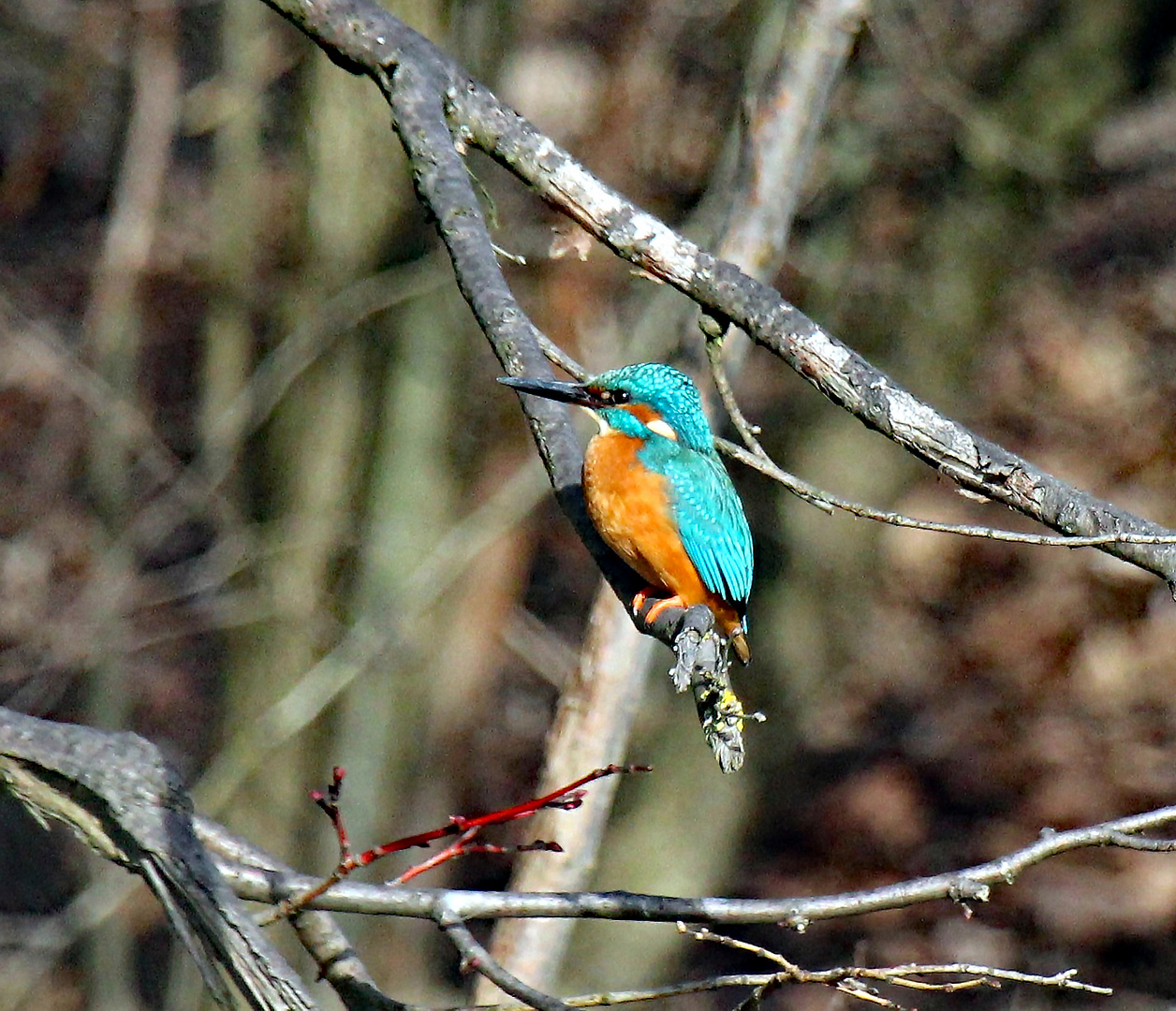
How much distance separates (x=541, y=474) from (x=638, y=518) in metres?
2.45

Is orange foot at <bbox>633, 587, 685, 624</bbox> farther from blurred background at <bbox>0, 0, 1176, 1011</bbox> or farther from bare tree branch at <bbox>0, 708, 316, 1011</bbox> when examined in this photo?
blurred background at <bbox>0, 0, 1176, 1011</bbox>

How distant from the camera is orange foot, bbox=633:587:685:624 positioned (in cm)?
227

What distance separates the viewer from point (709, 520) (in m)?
2.85

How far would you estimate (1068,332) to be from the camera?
6594mm

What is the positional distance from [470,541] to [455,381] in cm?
58

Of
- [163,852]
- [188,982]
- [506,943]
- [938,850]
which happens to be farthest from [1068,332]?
[163,852]

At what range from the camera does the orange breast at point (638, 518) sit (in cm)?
257

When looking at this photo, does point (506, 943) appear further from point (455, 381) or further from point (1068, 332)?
point (1068, 332)

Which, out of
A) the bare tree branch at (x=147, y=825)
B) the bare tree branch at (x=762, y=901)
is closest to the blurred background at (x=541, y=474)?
the bare tree branch at (x=762, y=901)

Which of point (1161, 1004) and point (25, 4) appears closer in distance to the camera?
point (1161, 1004)

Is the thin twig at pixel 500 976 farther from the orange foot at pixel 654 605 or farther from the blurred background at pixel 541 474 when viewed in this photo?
the blurred background at pixel 541 474

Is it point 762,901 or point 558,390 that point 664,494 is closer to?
point 558,390

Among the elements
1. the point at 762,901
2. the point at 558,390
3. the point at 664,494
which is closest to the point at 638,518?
the point at 664,494

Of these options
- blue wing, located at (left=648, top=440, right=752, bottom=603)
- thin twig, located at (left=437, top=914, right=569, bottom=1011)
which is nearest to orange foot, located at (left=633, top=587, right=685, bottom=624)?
blue wing, located at (left=648, top=440, right=752, bottom=603)
